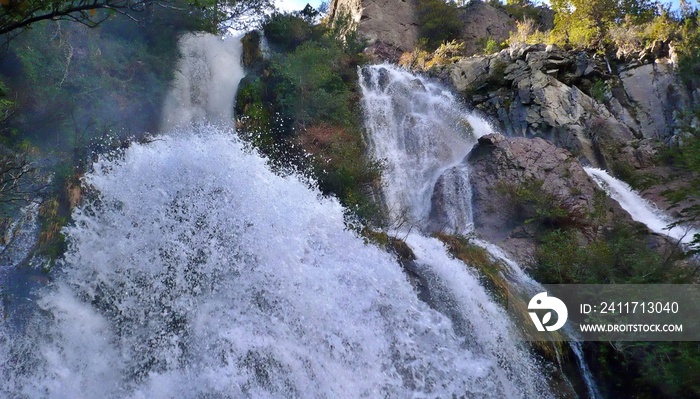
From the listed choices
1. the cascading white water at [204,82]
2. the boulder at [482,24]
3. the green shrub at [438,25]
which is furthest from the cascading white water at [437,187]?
the boulder at [482,24]

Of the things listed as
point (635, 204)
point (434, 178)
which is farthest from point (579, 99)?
point (434, 178)

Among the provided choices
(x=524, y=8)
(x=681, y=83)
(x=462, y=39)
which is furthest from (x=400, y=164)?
(x=524, y=8)

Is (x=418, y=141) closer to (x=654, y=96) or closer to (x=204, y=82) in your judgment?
(x=204, y=82)

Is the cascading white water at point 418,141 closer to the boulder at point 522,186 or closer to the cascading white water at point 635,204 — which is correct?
the boulder at point 522,186

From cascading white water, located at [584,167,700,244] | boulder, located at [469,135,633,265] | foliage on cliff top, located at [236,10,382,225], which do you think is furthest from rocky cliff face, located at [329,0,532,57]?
cascading white water, located at [584,167,700,244]

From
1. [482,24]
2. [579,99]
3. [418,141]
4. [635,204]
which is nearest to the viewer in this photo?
[635,204]

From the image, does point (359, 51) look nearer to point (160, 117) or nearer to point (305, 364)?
point (160, 117)
